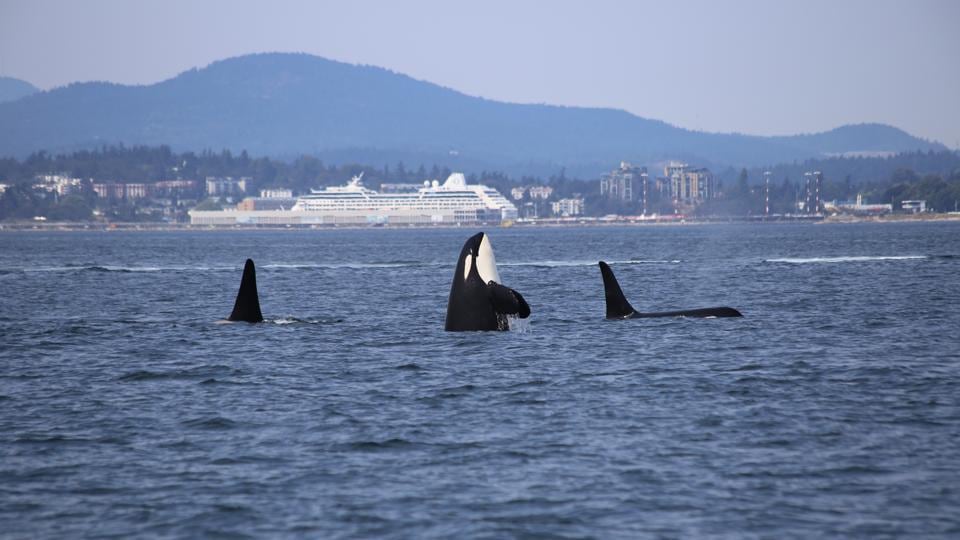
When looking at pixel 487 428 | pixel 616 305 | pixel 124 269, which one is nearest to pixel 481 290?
pixel 616 305

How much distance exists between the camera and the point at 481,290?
91.2ft

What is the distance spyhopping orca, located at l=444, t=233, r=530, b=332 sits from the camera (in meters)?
27.1

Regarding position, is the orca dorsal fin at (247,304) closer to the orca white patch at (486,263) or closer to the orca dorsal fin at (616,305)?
the orca white patch at (486,263)

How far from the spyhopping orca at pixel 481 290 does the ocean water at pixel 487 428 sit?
86 cm

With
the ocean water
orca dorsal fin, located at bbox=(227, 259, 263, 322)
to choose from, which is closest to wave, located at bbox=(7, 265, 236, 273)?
the ocean water

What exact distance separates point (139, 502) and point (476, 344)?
1384 centimetres

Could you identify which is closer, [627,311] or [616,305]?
[616,305]

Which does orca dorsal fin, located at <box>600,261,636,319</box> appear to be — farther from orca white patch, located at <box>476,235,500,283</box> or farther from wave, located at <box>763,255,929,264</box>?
wave, located at <box>763,255,929,264</box>

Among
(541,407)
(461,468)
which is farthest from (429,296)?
(461,468)

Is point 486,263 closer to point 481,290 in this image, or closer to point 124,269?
point 481,290

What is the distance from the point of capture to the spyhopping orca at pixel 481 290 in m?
27.1

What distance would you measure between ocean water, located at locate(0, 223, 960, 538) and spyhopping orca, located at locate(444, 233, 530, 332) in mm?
859

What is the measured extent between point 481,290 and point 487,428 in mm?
8150

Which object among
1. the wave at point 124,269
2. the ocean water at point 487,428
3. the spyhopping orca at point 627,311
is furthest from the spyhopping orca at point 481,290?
the wave at point 124,269
